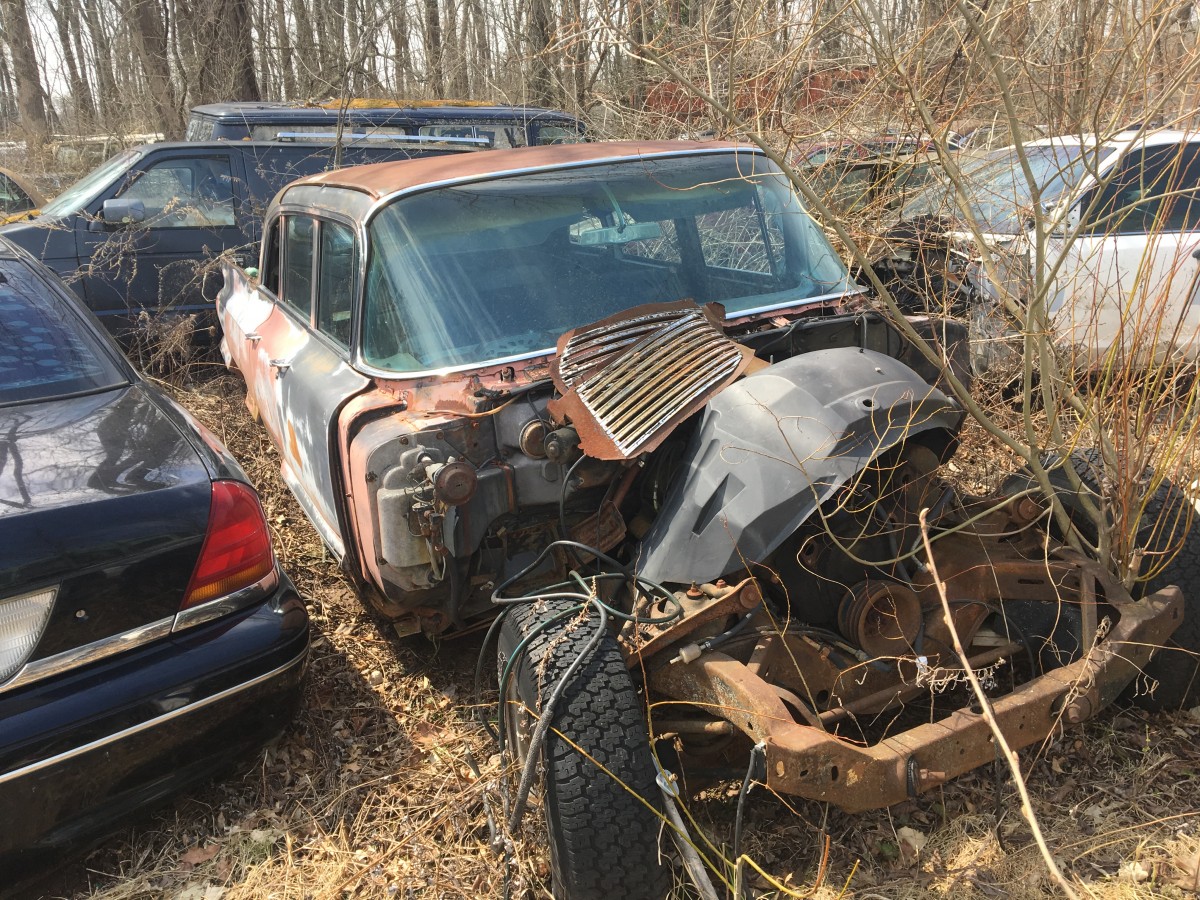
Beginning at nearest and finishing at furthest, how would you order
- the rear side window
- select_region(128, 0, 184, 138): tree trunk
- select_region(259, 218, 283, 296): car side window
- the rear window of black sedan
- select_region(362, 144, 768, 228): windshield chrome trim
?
1. the rear window of black sedan
2. select_region(362, 144, 768, 228): windshield chrome trim
3. select_region(259, 218, 283, 296): car side window
4. the rear side window
5. select_region(128, 0, 184, 138): tree trunk

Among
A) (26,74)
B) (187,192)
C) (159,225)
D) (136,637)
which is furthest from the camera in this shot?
(26,74)

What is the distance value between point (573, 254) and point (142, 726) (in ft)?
6.92

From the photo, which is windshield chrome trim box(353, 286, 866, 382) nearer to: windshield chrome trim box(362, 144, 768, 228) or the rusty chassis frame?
windshield chrome trim box(362, 144, 768, 228)

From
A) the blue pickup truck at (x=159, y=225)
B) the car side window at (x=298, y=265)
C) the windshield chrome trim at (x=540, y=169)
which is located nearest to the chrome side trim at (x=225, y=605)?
the windshield chrome trim at (x=540, y=169)

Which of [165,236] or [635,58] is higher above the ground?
[635,58]

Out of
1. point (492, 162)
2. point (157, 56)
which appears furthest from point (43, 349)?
point (157, 56)

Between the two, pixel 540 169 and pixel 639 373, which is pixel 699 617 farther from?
pixel 540 169

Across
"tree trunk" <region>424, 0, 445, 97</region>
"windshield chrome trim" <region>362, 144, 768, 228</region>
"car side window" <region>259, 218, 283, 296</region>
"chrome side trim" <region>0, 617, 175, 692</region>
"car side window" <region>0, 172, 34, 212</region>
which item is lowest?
"car side window" <region>0, 172, 34, 212</region>

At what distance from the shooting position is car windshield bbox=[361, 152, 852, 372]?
321cm

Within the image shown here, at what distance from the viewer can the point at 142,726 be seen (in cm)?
239

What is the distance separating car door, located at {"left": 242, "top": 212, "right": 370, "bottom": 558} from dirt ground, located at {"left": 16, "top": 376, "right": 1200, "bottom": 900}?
816 mm

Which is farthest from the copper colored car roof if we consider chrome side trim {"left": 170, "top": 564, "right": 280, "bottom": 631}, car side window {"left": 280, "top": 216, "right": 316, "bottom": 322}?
chrome side trim {"left": 170, "top": 564, "right": 280, "bottom": 631}

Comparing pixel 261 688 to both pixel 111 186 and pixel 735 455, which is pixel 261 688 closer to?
pixel 735 455

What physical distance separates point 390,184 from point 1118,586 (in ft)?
9.44
